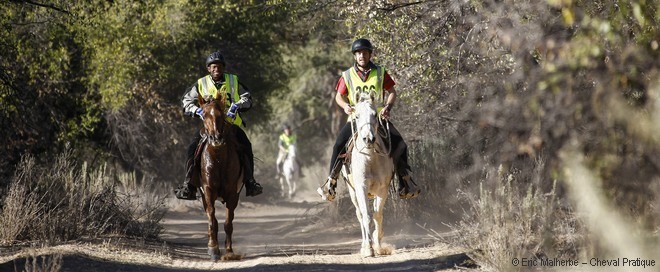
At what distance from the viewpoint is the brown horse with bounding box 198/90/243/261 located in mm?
12633

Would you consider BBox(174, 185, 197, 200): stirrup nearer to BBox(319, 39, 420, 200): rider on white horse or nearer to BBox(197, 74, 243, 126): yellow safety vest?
BBox(197, 74, 243, 126): yellow safety vest

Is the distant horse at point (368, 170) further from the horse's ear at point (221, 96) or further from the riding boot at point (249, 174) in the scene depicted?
the horse's ear at point (221, 96)

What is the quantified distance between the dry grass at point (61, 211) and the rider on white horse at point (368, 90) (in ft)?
10.9

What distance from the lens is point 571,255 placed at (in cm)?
910

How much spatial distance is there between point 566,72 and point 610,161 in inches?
28.0

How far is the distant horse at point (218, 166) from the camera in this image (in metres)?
12.6

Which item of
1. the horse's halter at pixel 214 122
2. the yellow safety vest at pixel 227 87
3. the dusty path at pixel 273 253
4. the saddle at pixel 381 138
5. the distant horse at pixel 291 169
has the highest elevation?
the distant horse at pixel 291 169

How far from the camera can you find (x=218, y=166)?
13008mm

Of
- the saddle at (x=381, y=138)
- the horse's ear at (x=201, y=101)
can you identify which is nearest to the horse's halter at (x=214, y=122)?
the horse's ear at (x=201, y=101)

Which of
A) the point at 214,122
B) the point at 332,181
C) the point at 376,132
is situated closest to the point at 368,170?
the point at 376,132

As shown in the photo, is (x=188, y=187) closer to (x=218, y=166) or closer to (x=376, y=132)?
(x=218, y=166)

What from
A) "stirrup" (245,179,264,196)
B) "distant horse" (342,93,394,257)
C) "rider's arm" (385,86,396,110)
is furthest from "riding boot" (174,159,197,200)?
"rider's arm" (385,86,396,110)

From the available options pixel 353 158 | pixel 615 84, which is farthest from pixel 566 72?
pixel 353 158

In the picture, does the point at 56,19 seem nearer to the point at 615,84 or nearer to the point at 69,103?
the point at 69,103
